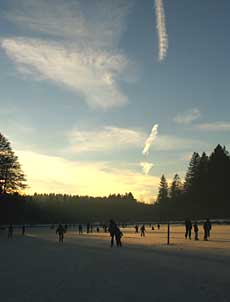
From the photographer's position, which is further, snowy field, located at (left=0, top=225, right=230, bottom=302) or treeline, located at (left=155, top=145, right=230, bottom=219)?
treeline, located at (left=155, top=145, right=230, bottom=219)

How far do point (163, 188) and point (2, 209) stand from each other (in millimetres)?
89237

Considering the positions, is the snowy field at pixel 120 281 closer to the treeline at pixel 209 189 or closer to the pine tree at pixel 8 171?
the pine tree at pixel 8 171

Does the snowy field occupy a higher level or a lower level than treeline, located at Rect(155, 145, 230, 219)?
lower

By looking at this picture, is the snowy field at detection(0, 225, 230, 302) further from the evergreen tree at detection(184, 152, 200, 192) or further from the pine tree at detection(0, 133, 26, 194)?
the evergreen tree at detection(184, 152, 200, 192)

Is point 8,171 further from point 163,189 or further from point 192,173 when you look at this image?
point 163,189

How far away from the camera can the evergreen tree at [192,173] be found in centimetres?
10406

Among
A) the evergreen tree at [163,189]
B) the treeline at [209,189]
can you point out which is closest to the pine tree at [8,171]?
the treeline at [209,189]

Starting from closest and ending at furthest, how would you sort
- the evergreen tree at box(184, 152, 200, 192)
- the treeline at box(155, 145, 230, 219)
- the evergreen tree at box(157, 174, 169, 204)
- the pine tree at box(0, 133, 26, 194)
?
the pine tree at box(0, 133, 26, 194), the treeline at box(155, 145, 230, 219), the evergreen tree at box(184, 152, 200, 192), the evergreen tree at box(157, 174, 169, 204)

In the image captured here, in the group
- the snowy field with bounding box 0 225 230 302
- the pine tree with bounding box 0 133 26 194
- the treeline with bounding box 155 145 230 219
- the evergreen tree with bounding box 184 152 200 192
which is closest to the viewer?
the snowy field with bounding box 0 225 230 302

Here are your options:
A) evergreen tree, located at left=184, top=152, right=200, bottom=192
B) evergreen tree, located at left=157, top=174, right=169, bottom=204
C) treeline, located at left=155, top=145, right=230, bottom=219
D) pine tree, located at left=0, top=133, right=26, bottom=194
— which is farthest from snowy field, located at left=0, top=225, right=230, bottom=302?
evergreen tree, located at left=157, top=174, right=169, bottom=204

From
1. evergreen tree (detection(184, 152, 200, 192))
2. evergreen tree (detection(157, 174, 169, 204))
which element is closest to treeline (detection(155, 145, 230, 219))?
evergreen tree (detection(184, 152, 200, 192))

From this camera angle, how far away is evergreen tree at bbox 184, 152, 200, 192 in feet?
341

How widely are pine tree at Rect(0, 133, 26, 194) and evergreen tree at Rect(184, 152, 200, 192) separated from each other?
51.3 meters

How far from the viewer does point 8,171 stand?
6088cm
